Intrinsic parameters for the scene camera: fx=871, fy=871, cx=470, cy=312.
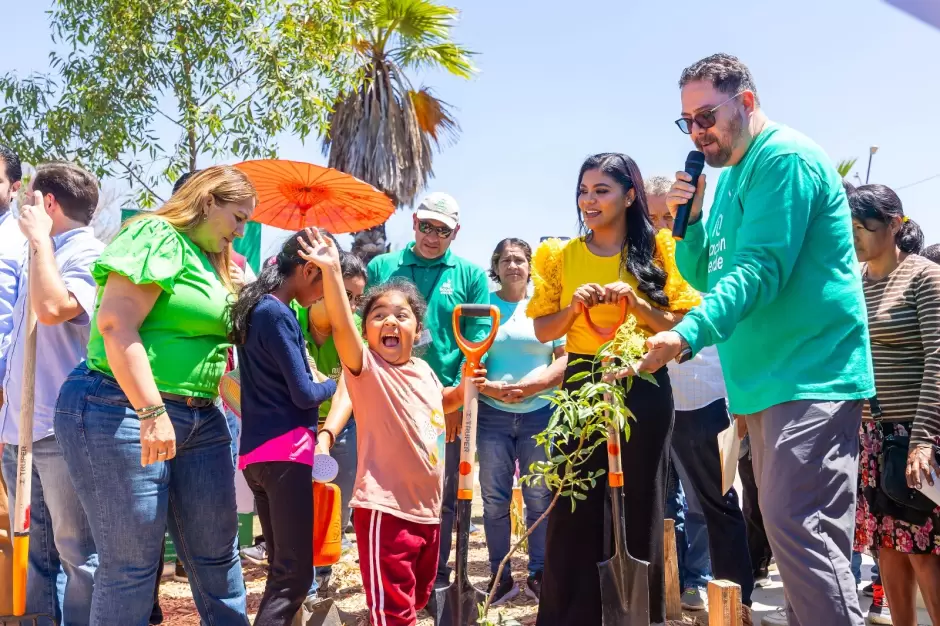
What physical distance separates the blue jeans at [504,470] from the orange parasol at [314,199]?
5.33 feet

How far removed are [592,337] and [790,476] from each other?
4.05 feet

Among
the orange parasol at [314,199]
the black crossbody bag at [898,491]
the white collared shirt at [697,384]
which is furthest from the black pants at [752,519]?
the orange parasol at [314,199]

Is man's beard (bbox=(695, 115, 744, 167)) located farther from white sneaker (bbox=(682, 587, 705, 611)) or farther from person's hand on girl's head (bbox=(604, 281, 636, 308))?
white sneaker (bbox=(682, 587, 705, 611))

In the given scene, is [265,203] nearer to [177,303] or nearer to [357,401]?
[357,401]

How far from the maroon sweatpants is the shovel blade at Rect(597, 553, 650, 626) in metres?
0.83

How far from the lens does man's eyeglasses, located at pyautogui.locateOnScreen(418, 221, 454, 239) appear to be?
5.56 metres

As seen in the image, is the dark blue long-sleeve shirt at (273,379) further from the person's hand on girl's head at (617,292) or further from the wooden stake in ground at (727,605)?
the wooden stake in ground at (727,605)

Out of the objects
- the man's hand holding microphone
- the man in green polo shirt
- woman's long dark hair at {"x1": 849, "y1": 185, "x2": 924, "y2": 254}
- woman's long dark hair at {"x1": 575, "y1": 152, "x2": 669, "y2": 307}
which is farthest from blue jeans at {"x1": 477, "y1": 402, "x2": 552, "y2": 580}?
the man's hand holding microphone

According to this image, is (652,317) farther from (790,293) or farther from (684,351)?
(684,351)

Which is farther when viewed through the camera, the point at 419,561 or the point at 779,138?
the point at 419,561

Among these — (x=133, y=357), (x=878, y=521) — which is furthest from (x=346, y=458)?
(x=878, y=521)

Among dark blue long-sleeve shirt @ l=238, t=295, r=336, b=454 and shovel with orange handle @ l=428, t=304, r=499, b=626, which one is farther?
dark blue long-sleeve shirt @ l=238, t=295, r=336, b=454

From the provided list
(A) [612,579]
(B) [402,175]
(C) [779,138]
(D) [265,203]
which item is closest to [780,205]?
(C) [779,138]

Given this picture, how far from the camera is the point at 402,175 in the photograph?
1670cm
